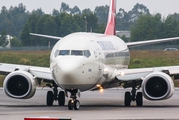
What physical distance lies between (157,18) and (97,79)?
373ft

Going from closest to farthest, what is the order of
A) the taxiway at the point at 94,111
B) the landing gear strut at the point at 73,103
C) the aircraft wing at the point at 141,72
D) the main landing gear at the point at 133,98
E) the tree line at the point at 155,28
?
the taxiway at the point at 94,111
the landing gear strut at the point at 73,103
the aircraft wing at the point at 141,72
the main landing gear at the point at 133,98
the tree line at the point at 155,28

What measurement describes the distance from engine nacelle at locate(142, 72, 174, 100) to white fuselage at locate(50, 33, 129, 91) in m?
2.08

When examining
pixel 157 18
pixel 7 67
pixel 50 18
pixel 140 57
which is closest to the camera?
pixel 7 67

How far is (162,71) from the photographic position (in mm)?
20750

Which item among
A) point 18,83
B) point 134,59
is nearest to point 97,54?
point 18,83

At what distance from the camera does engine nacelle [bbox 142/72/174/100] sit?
19250 millimetres

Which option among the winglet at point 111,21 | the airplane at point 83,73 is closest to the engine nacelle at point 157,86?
the airplane at point 83,73

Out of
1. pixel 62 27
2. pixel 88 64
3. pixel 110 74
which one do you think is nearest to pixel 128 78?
pixel 110 74

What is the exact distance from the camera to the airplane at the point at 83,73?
17.7 metres

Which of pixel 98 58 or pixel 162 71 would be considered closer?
pixel 98 58

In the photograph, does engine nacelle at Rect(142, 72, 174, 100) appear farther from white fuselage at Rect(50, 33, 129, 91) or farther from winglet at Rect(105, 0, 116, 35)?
winglet at Rect(105, 0, 116, 35)

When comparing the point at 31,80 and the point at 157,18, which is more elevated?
the point at 157,18

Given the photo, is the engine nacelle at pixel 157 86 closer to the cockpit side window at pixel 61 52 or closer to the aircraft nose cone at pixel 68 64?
the aircraft nose cone at pixel 68 64

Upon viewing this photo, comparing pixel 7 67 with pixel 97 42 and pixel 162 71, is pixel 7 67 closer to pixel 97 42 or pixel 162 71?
pixel 97 42
